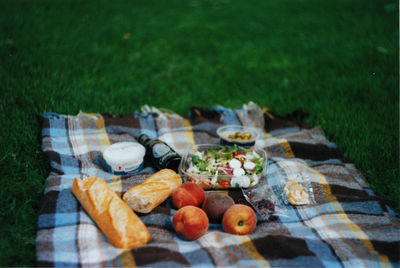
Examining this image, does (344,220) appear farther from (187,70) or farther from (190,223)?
(187,70)

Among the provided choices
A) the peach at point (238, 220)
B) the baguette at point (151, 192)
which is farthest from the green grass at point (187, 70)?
the peach at point (238, 220)

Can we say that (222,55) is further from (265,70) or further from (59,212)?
(59,212)

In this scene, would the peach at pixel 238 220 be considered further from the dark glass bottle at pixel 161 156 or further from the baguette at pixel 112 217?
the dark glass bottle at pixel 161 156

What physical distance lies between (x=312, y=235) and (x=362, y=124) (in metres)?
1.67

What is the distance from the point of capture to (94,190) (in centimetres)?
210

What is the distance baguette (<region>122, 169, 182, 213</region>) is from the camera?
7.22 feet

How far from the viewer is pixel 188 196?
7.30 feet

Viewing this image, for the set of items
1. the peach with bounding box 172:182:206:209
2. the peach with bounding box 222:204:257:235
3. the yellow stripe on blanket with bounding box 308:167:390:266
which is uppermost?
the peach with bounding box 172:182:206:209

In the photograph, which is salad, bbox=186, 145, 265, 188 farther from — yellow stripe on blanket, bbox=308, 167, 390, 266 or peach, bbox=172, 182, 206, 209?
yellow stripe on blanket, bbox=308, 167, 390, 266

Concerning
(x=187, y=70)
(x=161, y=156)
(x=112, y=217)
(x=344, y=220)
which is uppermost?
(x=187, y=70)

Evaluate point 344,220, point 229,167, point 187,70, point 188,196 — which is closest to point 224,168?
point 229,167

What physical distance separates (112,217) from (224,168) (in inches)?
35.2

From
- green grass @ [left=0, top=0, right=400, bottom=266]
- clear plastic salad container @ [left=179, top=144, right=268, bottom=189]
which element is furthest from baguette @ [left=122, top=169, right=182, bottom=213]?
green grass @ [left=0, top=0, right=400, bottom=266]

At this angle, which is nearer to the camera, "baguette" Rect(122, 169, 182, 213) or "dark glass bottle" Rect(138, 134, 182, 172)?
"baguette" Rect(122, 169, 182, 213)
